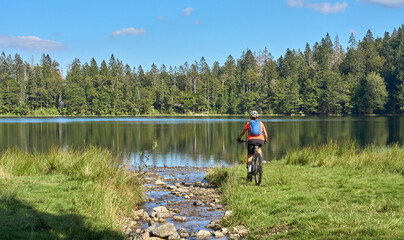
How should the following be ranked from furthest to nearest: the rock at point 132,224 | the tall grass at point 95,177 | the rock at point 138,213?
the rock at point 138,213 < the rock at point 132,224 < the tall grass at point 95,177

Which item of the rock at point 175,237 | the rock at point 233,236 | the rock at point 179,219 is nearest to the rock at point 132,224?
the rock at point 179,219

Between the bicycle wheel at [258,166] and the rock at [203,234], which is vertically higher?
the bicycle wheel at [258,166]

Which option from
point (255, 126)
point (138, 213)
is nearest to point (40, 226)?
point (138, 213)

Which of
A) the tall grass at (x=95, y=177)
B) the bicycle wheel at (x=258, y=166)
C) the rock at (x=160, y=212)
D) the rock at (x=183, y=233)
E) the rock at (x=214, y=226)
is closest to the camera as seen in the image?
the rock at (x=183, y=233)

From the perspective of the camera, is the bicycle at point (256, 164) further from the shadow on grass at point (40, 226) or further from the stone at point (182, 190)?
the shadow on grass at point (40, 226)

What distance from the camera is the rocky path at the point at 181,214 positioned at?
752 centimetres

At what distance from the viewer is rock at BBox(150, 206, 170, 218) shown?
8992 millimetres

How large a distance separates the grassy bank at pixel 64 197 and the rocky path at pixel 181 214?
1.84 ft

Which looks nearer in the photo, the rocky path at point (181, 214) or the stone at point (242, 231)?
the stone at point (242, 231)

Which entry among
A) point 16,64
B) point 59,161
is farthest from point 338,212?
point 16,64

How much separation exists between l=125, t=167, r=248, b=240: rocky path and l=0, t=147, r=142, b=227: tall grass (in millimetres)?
546

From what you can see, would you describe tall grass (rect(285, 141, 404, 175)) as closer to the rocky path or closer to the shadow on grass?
the rocky path

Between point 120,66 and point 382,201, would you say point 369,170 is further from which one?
point 120,66

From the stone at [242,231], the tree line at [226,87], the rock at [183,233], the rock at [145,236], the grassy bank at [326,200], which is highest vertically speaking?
the tree line at [226,87]
